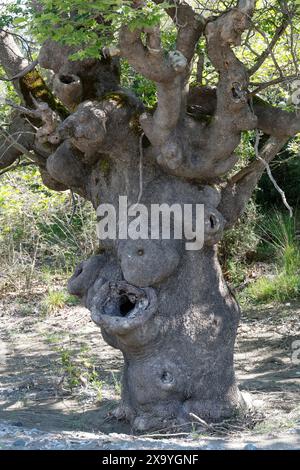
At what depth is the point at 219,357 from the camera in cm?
649

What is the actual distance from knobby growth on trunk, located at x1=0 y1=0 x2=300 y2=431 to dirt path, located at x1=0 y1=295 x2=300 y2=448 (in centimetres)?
55

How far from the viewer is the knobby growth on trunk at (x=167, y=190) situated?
610cm

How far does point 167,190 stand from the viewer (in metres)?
6.51

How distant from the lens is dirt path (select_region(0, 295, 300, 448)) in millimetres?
5789

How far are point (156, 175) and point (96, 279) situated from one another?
1.10 meters

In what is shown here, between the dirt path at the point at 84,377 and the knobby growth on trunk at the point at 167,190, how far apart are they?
55 cm

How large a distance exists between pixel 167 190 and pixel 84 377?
9.03ft

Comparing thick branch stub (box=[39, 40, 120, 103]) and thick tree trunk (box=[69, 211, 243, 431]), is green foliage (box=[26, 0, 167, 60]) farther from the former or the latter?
thick tree trunk (box=[69, 211, 243, 431])

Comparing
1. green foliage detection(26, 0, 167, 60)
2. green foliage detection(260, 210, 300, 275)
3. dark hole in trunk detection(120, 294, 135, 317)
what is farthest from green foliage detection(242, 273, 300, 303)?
green foliage detection(26, 0, 167, 60)

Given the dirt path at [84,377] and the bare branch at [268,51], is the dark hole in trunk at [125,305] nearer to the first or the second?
the dirt path at [84,377]

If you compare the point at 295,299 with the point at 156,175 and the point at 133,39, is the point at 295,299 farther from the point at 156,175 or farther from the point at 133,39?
the point at 133,39
